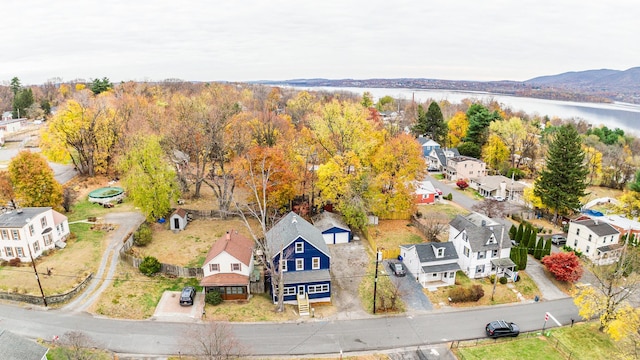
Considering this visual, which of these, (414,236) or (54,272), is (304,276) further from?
(54,272)

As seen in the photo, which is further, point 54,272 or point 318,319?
point 54,272

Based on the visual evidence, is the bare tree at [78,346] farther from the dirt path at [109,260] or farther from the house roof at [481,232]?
the house roof at [481,232]

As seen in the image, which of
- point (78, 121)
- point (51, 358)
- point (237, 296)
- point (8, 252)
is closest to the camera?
Result: point (51, 358)

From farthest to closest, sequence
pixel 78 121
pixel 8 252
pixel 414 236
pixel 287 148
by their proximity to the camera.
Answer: pixel 78 121 → pixel 287 148 → pixel 414 236 → pixel 8 252

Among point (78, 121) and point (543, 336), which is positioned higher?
point (78, 121)

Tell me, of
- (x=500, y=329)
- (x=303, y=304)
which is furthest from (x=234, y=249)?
(x=500, y=329)

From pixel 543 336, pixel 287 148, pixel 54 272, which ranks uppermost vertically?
pixel 287 148

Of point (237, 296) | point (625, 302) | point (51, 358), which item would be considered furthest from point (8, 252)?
point (625, 302)

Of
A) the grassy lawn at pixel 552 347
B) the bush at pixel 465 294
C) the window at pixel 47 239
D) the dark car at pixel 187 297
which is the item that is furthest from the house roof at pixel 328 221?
the window at pixel 47 239

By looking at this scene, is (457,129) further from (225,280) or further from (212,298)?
(212,298)
